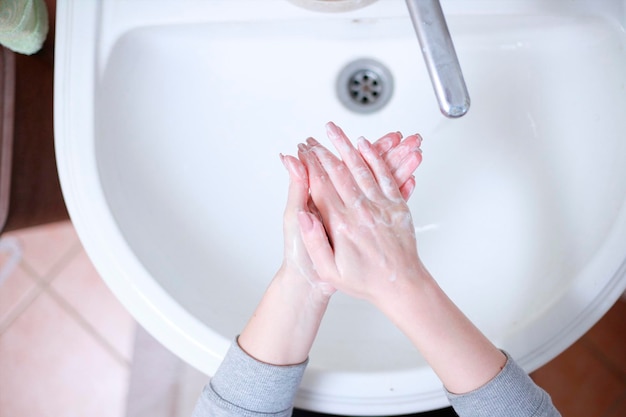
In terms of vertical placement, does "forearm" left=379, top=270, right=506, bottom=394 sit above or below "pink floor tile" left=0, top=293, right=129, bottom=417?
above

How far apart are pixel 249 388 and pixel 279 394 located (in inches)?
1.0

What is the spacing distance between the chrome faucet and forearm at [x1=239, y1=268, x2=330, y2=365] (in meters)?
0.19

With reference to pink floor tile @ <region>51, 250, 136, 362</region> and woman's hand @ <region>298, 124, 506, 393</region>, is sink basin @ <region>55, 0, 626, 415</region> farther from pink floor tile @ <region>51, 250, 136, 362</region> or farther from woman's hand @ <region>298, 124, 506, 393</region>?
pink floor tile @ <region>51, 250, 136, 362</region>

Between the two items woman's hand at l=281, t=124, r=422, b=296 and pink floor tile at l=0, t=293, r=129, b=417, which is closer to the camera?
woman's hand at l=281, t=124, r=422, b=296

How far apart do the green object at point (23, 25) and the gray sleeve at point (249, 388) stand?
337 millimetres

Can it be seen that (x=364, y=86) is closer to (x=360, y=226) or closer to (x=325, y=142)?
(x=325, y=142)

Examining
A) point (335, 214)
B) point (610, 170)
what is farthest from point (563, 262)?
point (335, 214)

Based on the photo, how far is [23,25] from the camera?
496 millimetres

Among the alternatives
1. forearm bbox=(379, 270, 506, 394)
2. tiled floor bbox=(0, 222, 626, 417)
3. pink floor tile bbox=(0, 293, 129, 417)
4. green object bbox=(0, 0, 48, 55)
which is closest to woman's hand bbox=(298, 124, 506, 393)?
forearm bbox=(379, 270, 506, 394)

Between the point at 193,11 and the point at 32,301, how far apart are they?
2.45 ft

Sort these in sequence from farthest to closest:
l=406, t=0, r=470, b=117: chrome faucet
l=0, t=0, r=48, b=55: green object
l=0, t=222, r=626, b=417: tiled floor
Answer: l=0, t=222, r=626, b=417: tiled floor
l=0, t=0, r=48, b=55: green object
l=406, t=0, r=470, b=117: chrome faucet

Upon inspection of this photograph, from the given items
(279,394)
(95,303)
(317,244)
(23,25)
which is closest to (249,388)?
(279,394)

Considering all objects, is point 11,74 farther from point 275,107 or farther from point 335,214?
point 335,214

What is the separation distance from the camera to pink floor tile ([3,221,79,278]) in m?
1.03
